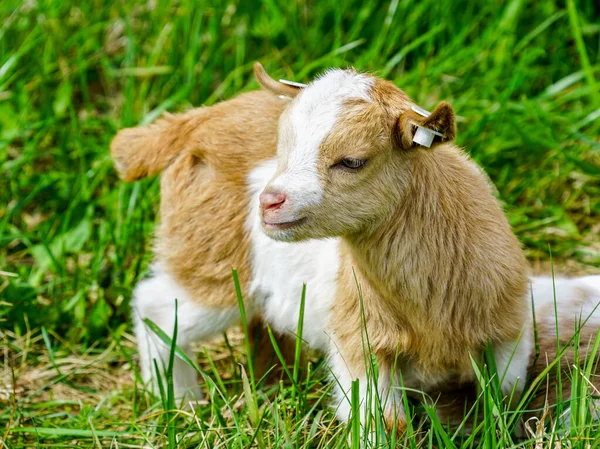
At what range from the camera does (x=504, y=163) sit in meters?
4.98

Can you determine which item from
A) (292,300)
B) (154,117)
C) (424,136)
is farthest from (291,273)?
(154,117)

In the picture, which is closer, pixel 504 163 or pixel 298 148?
pixel 298 148

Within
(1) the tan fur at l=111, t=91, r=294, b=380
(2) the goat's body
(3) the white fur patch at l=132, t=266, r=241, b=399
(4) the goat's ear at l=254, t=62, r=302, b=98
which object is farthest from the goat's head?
(3) the white fur patch at l=132, t=266, r=241, b=399

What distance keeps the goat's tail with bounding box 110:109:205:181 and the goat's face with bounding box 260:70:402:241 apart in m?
0.97

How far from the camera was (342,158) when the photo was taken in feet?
9.78

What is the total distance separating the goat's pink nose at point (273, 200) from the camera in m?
2.96

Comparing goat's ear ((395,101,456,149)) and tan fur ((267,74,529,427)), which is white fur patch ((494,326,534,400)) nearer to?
tan fur ((267,74,529,427))

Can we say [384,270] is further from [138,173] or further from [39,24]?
[39,24]

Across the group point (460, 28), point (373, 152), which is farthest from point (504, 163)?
point (373, 152)

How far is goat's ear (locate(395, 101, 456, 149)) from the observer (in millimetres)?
2867

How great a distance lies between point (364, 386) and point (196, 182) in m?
1.11

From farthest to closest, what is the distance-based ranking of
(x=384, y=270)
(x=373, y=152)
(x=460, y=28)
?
(x=460, y=28), (x=384, y=270), (x=373, y=152)

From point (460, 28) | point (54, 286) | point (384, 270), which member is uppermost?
point (460, 28)

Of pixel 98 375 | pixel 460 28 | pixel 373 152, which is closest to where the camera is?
pixel 373 152
